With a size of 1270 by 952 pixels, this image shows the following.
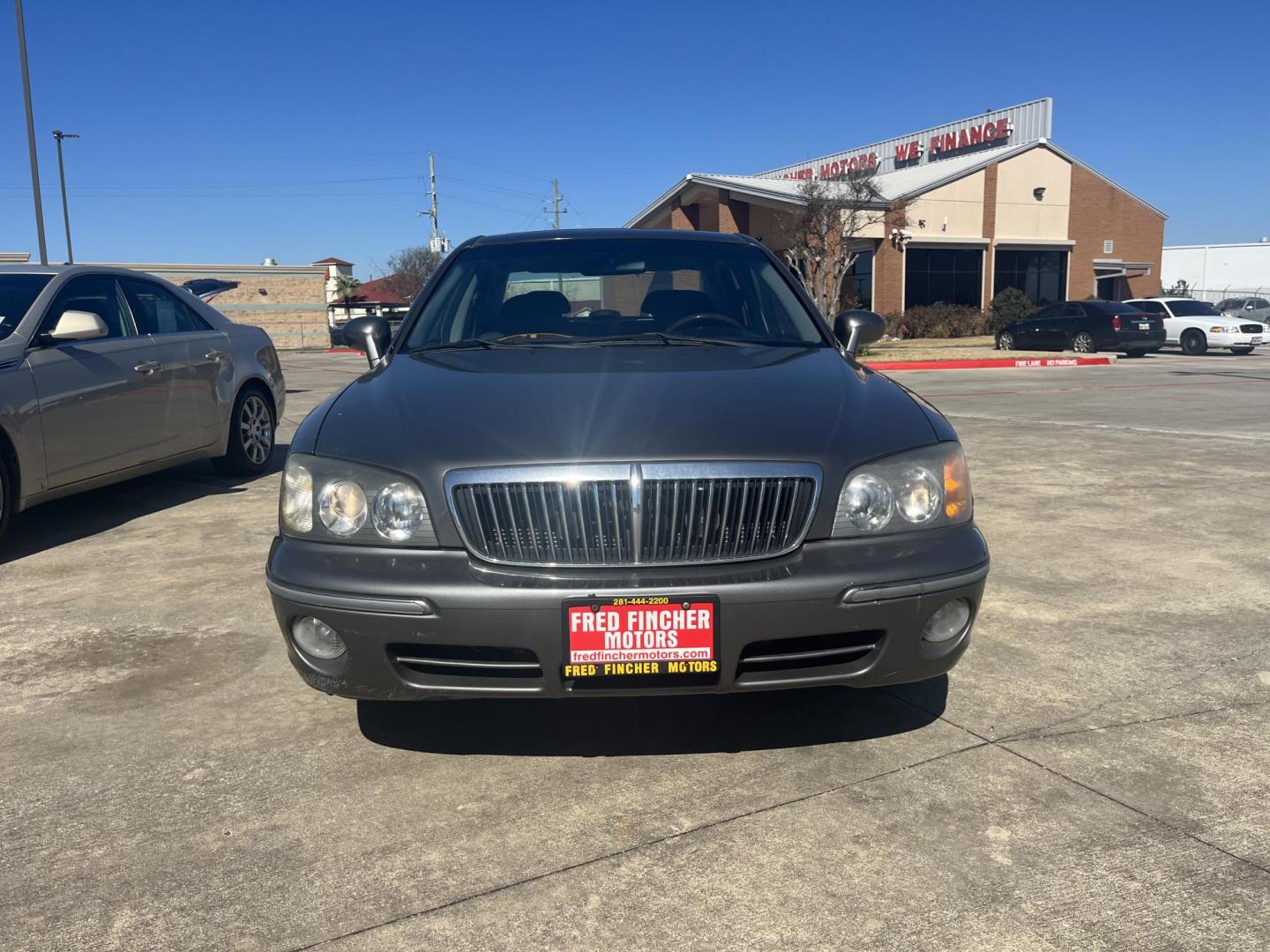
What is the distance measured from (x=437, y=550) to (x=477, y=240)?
229cm

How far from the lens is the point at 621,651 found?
8.08 ft

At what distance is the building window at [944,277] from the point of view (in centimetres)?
3422

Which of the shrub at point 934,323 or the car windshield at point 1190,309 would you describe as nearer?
the car windshield at point 1190,309

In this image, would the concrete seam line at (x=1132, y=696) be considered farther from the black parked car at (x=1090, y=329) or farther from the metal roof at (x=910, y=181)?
the metal roof at (x=910, y=181)

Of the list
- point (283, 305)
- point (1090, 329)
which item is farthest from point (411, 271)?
point (1090, 329)

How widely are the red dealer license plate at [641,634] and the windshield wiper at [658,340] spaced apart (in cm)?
140

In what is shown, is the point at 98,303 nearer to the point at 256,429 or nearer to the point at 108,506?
the point at 108,506

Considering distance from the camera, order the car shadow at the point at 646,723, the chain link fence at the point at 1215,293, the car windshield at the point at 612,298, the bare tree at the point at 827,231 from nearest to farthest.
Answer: the car shadow at the point at 646,723 → the car windshield at the point at 612,298 → the bare tree at the point at 827,231 → the chain link fence at the point at 1215,293

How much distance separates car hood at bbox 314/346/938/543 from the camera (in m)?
2.61

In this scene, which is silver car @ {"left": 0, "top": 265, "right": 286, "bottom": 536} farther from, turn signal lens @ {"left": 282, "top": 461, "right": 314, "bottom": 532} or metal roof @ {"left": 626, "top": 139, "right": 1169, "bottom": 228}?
metal roof @ {"left": 626, "top": 139, "right": 1169, "bottom": 228}

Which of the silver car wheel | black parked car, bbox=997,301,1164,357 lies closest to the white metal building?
black parked car, bbox=997,301,1164,357

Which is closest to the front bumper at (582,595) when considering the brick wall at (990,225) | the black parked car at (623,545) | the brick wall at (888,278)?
the black parked car at (623,545)

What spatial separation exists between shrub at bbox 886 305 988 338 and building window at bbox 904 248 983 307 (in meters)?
0.69

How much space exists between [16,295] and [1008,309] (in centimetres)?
3224
